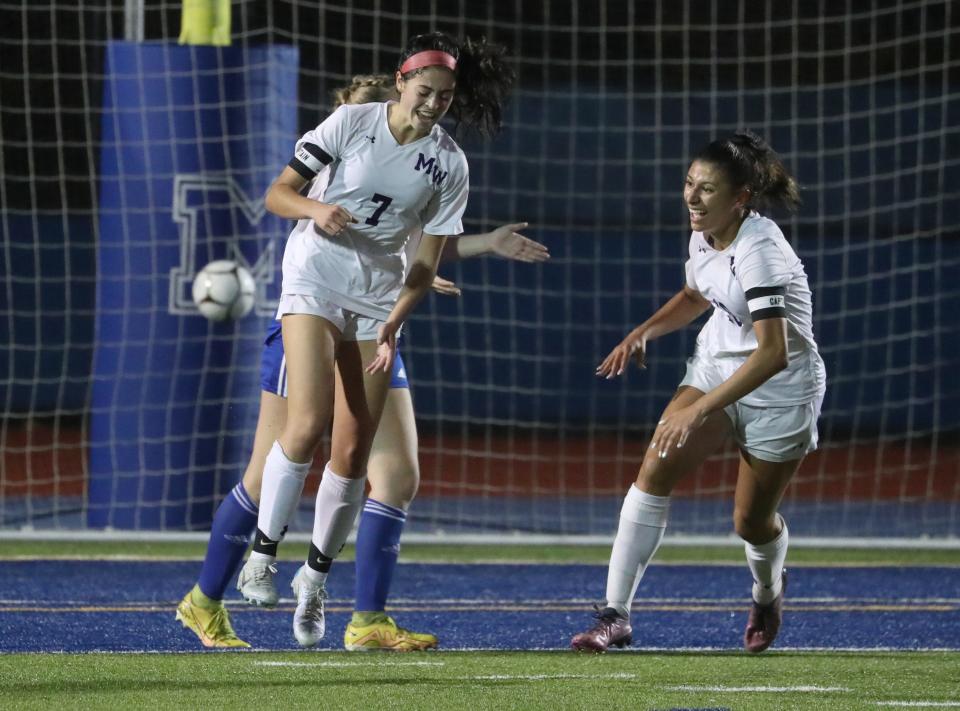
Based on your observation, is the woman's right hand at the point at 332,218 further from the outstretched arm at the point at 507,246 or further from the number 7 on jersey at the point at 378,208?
the outstretched arm at the point at 507,246

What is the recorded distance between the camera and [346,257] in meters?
4.92

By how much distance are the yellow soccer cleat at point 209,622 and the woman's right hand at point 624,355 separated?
1411mm

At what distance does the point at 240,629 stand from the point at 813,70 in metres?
12.4

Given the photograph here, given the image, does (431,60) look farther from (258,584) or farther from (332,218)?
(258,584)

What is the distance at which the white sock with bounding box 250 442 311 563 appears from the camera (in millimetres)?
4805

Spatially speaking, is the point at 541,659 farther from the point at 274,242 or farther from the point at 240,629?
the point at 274,242

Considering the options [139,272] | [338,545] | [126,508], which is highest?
[139,272]

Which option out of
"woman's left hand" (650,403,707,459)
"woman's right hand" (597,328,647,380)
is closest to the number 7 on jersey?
"woman's right hand" (597,328,647,380)

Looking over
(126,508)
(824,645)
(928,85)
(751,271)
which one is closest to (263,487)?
(751,271)

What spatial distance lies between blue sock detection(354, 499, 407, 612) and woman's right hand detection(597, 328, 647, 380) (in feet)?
2.59

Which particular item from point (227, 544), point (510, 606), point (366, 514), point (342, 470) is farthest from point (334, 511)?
point (510, 606)

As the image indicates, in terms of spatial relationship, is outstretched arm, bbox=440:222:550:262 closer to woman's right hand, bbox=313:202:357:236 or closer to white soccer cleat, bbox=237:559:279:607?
woman's right hand, bbox=313:202:357:236

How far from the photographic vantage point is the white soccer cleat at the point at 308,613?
16.4 feet

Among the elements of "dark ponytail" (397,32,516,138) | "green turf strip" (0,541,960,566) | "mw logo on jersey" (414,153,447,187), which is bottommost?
"green turf strip" (0,541,960,566)
